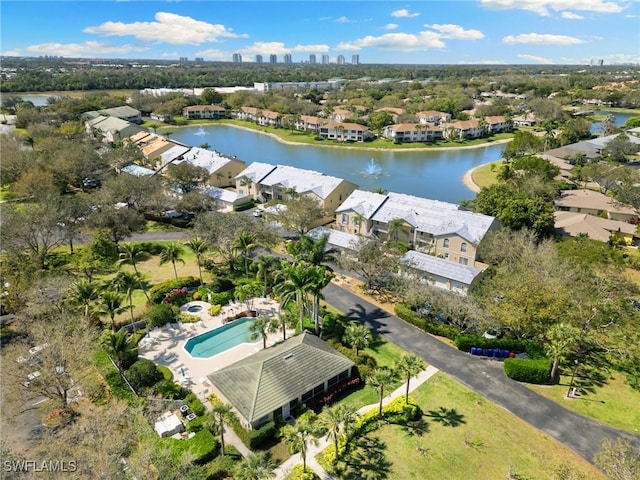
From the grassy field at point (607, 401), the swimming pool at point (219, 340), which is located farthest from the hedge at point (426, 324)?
the swimming pool at point (219, 340)

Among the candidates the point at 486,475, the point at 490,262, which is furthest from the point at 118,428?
the point at 490,262

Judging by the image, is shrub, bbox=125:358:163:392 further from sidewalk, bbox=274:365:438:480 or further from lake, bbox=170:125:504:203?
lake, bbox=170:125:504:203

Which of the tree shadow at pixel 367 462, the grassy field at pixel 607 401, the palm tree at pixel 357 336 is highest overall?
the palm tree at pixel 357 336

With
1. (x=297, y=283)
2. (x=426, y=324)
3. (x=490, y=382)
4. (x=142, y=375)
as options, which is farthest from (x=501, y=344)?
(x=142, y=375)

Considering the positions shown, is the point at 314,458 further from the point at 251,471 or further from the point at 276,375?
the point at 276,375

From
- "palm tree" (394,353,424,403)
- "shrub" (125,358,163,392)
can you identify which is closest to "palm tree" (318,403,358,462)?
"palm tree" (394,353,424,403)

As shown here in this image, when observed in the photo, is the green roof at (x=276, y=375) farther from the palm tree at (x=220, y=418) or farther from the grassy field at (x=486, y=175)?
the grassy field at (x=486, y=175)
